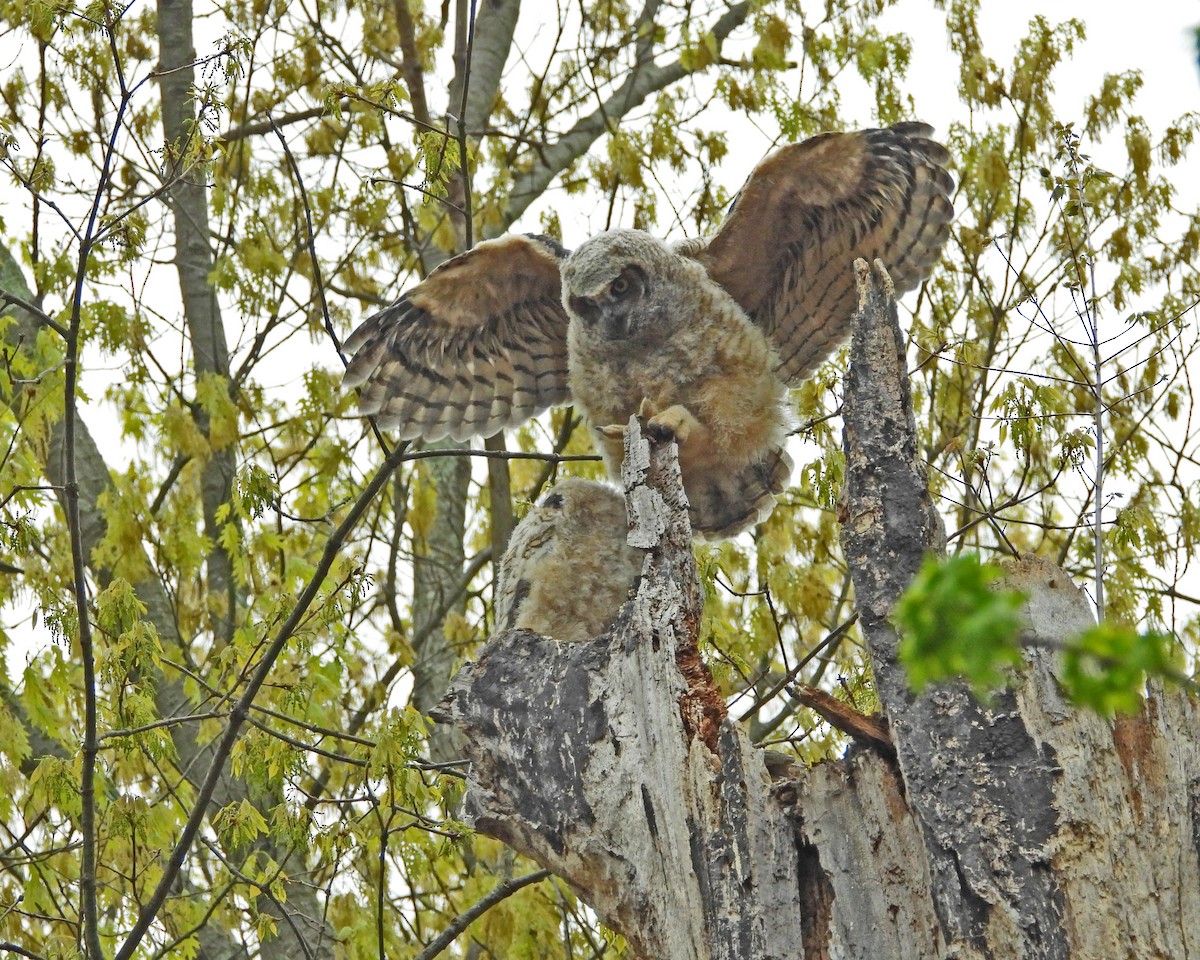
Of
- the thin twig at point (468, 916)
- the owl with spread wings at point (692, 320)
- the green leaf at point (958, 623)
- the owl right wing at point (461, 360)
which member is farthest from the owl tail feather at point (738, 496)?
the green leaf at point (958, 623)

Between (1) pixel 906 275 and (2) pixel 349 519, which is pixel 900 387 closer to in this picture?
(1) pixel 906 275

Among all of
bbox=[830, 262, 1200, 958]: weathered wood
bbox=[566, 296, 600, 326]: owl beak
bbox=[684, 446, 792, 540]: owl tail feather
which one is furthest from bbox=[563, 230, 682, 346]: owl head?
bbox=[830, 262, 1200, 958]: weathered wood

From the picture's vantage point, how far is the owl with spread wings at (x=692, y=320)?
4.94 m

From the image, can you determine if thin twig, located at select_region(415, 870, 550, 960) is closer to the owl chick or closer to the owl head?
the owl chick

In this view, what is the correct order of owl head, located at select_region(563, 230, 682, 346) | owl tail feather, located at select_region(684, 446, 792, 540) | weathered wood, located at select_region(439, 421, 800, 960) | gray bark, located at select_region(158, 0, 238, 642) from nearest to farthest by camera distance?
1. weathered wood, located at select_region(439, 421, 800, 960)
2. owl head, located at select_region(563, 230, 682, 346)
3. owl tail feather, located at select_region(684, 446, 792, 540)
4. gray bark, located at select_region(158, 0, 238, 642)

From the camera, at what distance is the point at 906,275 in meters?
5.34

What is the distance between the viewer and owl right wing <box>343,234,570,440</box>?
5652mm

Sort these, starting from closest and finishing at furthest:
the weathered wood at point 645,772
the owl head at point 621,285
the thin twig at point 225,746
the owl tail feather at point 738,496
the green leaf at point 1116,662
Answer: the green leaf at point 1116,662 < the weathered wood at point 645,772 < the thin twig at point 225,746 < the owl head at point 621,285 < the owl tail feather at point 738,496

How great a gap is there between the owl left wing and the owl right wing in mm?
808

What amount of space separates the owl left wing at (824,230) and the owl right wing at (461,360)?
0.81 meters

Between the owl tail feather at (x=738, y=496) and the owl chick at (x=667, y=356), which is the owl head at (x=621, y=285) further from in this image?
the owl tail feather at (x=738, y=496)

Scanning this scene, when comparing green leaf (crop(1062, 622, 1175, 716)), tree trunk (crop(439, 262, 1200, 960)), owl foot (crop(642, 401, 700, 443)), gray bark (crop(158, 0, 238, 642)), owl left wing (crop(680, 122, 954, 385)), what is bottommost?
green leaf (crop(1062, 622, 1175, 716))

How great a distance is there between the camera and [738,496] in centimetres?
539

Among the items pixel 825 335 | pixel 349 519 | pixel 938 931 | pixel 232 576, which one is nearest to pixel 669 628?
pixel 938 931
